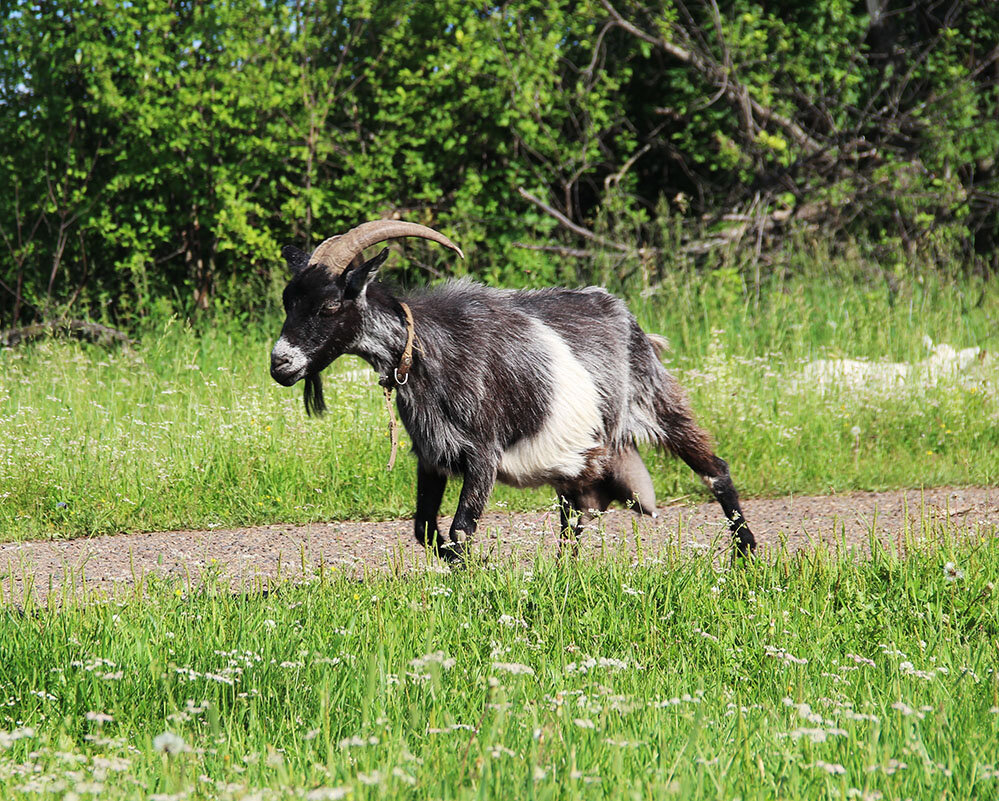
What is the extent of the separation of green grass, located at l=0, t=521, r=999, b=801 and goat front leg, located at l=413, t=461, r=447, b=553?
0.75 m

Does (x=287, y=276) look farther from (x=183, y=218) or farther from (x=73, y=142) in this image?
(x=73, y=142)

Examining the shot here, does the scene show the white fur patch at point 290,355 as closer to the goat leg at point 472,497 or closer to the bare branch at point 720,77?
the goat leg at point 472,497

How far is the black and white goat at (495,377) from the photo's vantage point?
4.91m

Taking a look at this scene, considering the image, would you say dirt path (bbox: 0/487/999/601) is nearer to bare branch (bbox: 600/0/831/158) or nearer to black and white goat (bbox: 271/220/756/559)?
black and white goat (bbox: 271/220/756/559)

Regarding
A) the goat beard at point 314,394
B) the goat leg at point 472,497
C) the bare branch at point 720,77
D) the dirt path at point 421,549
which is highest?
the bare branch at point 720,77

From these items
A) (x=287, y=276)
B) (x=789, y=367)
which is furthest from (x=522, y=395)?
(x=287, y=276)

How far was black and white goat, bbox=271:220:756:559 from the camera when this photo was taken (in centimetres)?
491

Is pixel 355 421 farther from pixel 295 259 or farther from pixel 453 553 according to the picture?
pixel 453 553

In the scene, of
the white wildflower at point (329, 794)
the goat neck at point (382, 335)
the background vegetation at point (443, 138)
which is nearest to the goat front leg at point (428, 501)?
the goat neck at point (382, 335)

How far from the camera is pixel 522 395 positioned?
535cm

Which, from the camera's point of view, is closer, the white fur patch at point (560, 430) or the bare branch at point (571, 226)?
the white fur patch at point (560, 430)

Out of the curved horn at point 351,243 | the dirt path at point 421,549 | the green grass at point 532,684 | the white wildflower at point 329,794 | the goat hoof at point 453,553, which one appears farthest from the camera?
the dirt path at point 421,549

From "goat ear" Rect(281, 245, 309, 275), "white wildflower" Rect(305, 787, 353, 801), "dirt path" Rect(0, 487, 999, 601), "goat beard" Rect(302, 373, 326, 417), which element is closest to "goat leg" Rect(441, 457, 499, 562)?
"dirt path" Rect(0, 487, 999, 601)

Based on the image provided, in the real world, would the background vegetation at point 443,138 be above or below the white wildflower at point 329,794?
above
